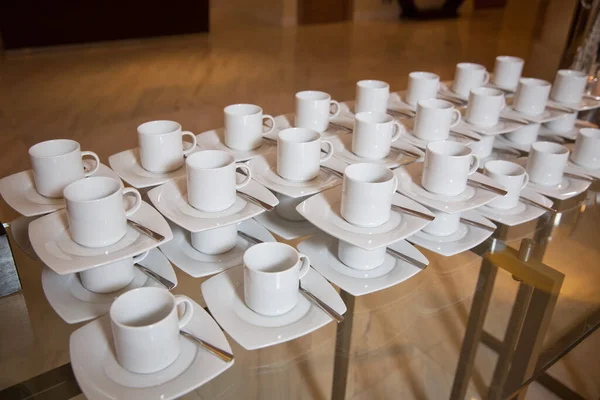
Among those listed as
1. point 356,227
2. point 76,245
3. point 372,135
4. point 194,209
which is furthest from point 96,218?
point 372,135

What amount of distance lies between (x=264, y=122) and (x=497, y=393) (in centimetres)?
73

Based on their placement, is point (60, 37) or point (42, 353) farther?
point (60, 37)

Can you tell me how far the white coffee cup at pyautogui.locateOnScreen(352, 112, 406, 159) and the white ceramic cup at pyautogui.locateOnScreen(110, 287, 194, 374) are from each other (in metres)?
0.51

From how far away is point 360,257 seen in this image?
2.70ft

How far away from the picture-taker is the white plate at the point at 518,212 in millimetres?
980

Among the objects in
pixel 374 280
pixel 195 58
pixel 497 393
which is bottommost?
pixel 195 58

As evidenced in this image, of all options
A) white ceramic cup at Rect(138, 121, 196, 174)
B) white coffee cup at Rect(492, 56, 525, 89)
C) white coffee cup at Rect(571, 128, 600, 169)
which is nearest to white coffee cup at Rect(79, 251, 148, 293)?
white ceramic cup at Rect(138, 121, 196, 174)

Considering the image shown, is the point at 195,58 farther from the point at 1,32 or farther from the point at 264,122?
the point at 264,122

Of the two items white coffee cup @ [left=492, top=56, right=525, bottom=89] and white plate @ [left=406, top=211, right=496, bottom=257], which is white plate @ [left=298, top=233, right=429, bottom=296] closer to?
white plate @ [left=406, top=211, right=496, bottom=257]

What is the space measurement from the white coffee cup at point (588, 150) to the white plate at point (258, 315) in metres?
0.76

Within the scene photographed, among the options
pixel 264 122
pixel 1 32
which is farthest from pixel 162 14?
pixel 264 122

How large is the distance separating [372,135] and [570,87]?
0.73 meters

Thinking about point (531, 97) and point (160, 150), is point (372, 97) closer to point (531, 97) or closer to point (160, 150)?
point (531, 97)

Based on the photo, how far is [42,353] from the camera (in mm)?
702
